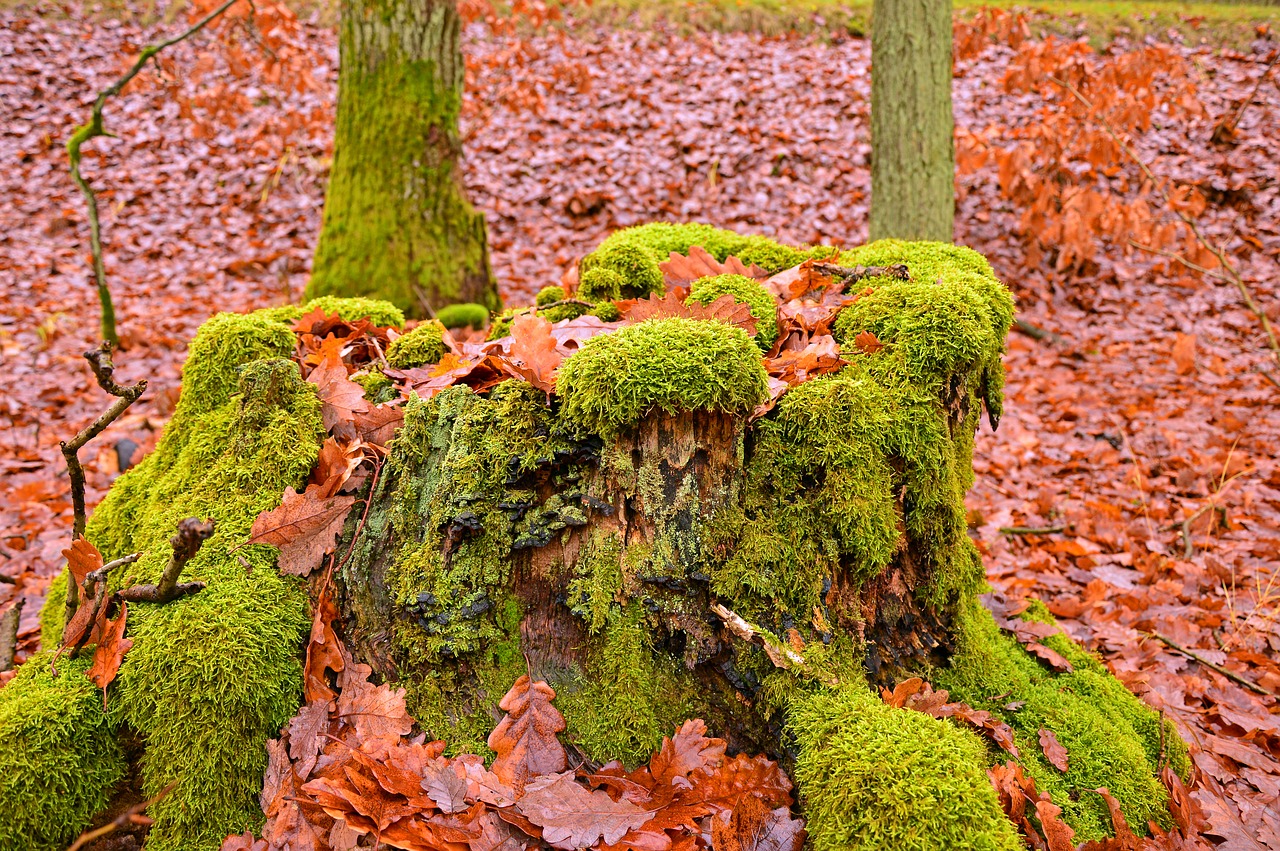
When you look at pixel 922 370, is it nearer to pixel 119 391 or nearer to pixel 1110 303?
pixel 119 391

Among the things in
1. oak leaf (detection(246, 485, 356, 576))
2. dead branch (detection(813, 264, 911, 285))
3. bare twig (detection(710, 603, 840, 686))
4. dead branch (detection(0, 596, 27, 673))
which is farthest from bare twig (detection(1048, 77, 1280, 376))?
dead branch (detection(0, 596, 27, 673))

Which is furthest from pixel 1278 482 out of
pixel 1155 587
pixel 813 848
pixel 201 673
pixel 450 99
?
pixel 450 99

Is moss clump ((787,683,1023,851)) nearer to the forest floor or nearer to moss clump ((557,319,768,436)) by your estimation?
moss clump ((557,319,768,436))

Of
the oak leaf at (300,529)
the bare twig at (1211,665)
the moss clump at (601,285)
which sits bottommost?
the bare twig at (1211,665)

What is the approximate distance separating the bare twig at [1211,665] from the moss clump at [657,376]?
2605 mm

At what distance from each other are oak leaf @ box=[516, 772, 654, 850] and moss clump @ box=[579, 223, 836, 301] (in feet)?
5.96

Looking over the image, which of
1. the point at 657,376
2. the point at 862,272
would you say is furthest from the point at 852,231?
the point at 657,376

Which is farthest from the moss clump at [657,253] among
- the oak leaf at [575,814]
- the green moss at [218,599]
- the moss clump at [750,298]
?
the oak leaf at [575,814]

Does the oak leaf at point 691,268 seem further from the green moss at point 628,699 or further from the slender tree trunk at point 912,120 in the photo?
the slender tree trunk at point 912,120

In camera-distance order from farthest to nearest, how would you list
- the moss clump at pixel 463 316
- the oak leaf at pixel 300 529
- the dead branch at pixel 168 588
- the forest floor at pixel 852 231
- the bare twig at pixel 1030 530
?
the moss clump at pixel 463 316 → the bare twig at pixel 1030 530 → the forest floor at pixel 852 231 → the oak leaf at pixel 300 529 → the dead branch at pixel 168 588

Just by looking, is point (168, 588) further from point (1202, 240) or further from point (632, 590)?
point (1202, 240)

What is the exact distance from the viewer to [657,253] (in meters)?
3.35

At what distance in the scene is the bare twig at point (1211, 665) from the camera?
117 inches

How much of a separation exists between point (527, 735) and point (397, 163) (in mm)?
4544
